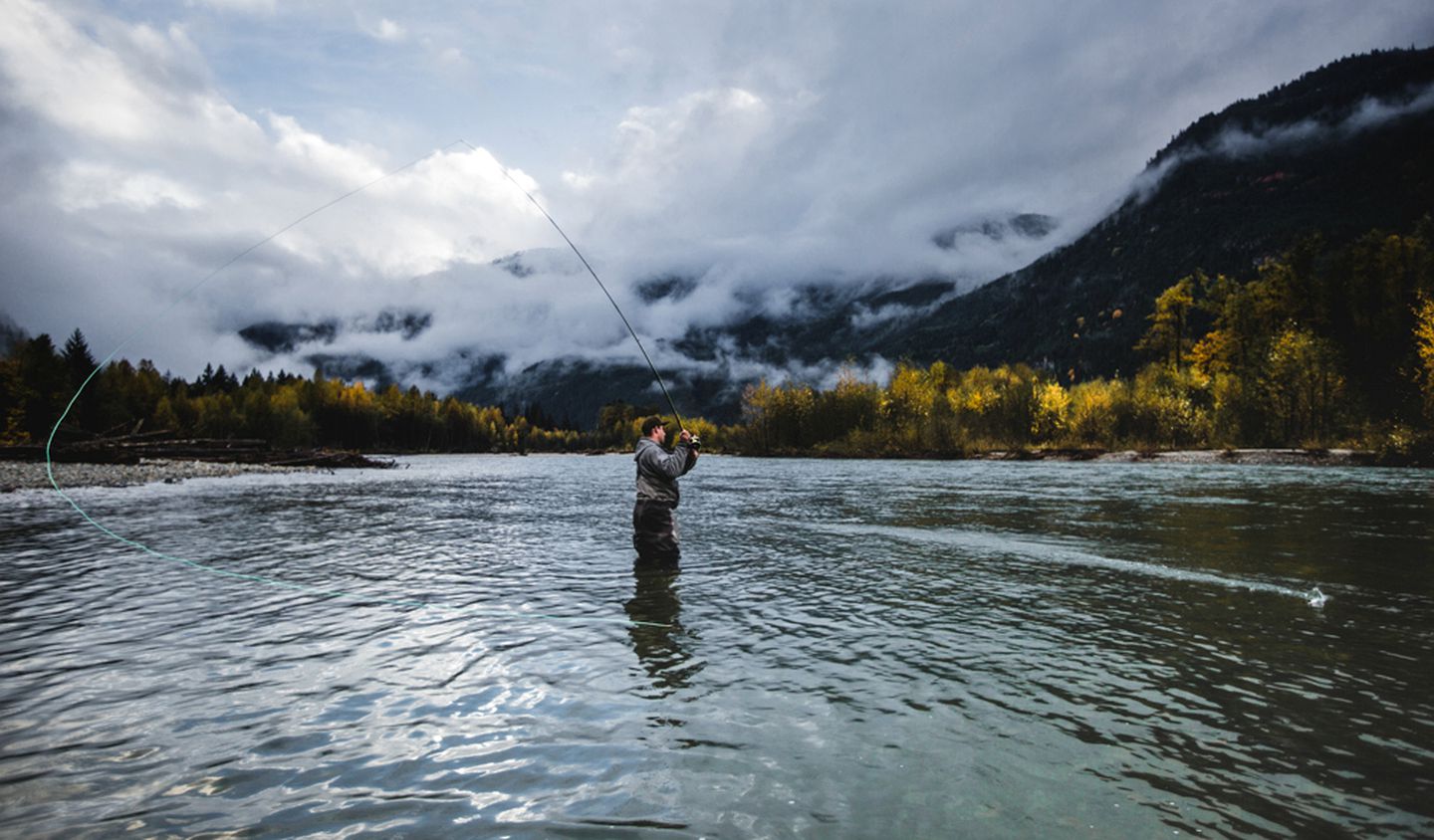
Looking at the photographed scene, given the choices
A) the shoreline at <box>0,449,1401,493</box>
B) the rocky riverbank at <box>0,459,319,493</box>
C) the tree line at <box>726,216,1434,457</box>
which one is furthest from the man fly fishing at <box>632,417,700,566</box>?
the tree line at <box>726,216,1434,457</box>

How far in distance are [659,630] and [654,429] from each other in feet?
15.5

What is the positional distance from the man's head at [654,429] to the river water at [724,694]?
2.80 metres

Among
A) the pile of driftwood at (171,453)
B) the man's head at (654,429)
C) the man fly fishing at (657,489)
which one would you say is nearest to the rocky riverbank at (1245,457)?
the man fly fishing at (657,489)

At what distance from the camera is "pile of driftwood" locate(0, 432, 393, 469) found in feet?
178

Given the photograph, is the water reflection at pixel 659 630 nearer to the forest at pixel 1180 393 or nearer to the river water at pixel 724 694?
the river water at pixel 724 694

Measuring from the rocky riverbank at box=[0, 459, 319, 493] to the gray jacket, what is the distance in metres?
38.9

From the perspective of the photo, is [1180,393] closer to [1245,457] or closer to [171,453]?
[1245,457]

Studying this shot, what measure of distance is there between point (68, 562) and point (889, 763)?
60.8ft

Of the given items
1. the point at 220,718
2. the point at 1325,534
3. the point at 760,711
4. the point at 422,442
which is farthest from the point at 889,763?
the point at 422,442

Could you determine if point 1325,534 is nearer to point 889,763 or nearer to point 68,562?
point 889,763

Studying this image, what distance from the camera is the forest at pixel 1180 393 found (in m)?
65.1

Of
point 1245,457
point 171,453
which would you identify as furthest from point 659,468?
point 171,453

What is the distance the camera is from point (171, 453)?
6756 cm

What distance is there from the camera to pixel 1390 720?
257 inches
